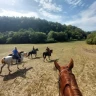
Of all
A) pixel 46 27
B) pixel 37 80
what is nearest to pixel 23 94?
pixel 37 80

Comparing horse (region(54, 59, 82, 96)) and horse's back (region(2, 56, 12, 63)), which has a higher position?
horse (region(54, 59, 82, 96))

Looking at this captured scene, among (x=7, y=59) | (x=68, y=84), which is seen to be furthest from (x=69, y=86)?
(x=7, y=59)

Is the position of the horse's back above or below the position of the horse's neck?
below

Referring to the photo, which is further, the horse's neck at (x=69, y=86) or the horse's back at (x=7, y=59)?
the horse's back at (x=7, y=59)

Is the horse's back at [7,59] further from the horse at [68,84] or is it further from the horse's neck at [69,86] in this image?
the horse's neck at [69,86]

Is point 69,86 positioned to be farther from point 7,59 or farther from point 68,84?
point 7,59

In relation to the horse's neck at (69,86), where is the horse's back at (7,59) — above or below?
below

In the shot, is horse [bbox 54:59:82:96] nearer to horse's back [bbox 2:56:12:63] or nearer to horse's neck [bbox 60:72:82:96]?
horse's neck [bbox 60:72:82:96]

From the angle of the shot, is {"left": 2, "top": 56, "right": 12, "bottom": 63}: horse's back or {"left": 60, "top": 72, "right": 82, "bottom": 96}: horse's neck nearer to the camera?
{"left": 60, "top": 72, "right": 82, "bottom": 96}: horse's neck

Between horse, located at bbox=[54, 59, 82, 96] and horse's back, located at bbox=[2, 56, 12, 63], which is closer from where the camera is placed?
horse, located at bbox=[54, 59, 82, 96]

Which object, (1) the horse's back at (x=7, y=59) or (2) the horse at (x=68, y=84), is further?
(1) the horse's back at (x=7, y=59)

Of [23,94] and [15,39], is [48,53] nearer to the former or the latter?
[23,94]

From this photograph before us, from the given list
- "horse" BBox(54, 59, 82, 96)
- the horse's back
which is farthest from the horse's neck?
the horse's back

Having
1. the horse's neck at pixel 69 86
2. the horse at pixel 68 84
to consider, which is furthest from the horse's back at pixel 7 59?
the horse's neck at pixel 69 86
